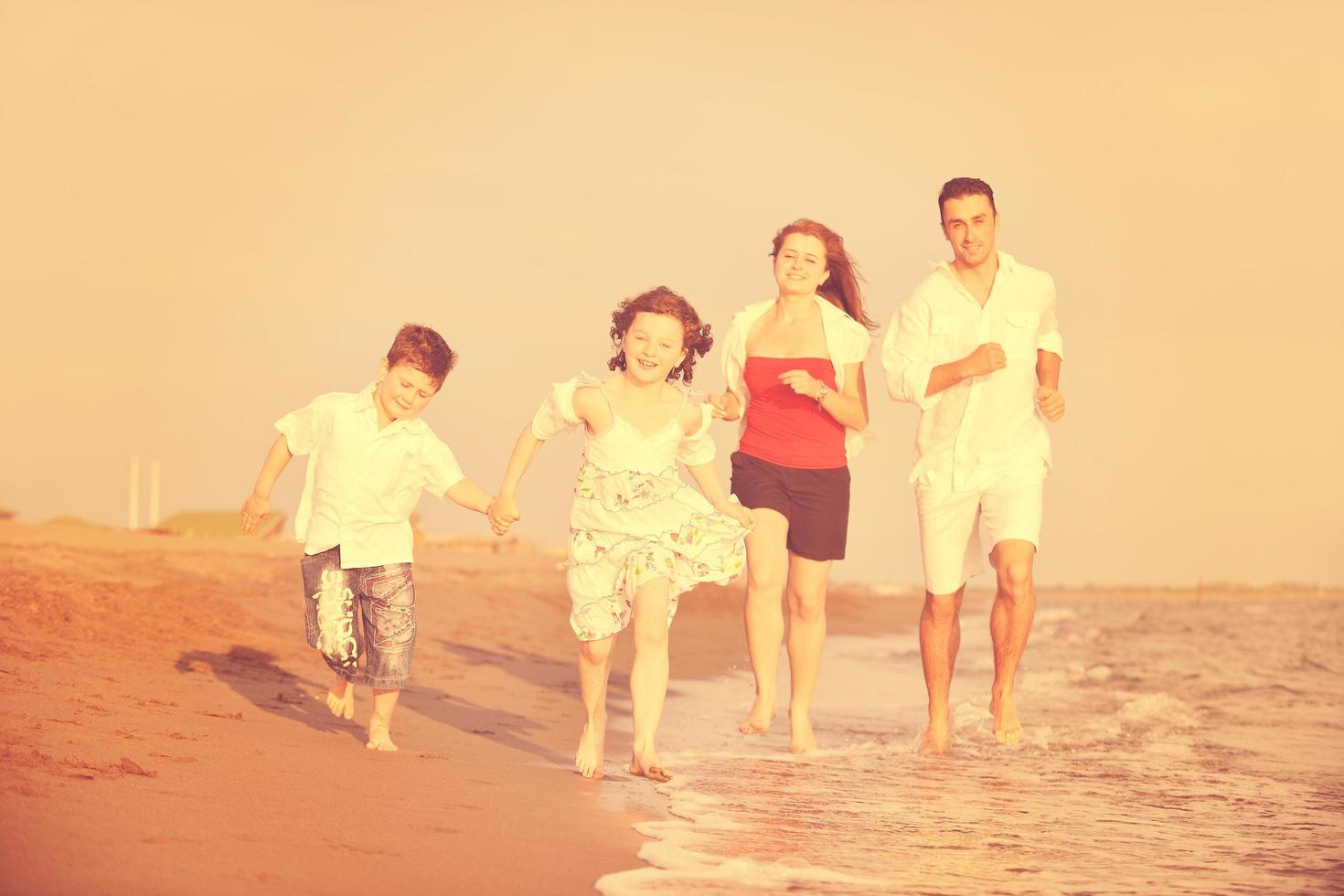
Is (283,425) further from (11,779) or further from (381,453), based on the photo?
(11,779)

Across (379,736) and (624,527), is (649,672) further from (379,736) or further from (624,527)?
(379,736)

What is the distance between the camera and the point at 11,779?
4.46 m

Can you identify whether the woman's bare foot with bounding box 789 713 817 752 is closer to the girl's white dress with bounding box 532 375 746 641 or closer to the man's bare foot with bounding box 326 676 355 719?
the girl's white dress with bounding box 532 375 746 641

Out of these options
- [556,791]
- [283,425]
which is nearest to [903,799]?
[556,791]

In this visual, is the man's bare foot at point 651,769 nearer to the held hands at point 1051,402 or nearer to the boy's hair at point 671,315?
the boy's hair at point 671,315

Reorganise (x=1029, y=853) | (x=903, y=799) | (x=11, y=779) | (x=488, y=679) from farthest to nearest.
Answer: (x=488, y=679) → (x=903, y=799) → (x=1029, y=853) → (x=11, y=779)

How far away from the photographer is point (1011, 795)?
616 centimetres

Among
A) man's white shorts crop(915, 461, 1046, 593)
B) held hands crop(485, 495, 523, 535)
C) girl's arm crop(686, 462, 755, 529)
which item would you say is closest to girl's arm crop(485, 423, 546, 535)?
held hands crop(485, 495, 523, 535)

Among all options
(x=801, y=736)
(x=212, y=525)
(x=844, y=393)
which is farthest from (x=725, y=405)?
(x=212, y=525)

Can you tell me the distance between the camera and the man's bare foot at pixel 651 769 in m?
5.97

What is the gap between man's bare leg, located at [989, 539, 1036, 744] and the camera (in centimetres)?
724

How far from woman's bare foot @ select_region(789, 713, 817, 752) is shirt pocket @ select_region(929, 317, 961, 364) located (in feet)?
6.07

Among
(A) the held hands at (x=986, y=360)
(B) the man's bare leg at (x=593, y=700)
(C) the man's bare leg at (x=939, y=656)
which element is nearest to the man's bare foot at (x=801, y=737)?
(C) the man's bare leg at (x=939, y=656)

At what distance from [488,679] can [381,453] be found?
12.6 ft
